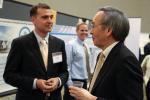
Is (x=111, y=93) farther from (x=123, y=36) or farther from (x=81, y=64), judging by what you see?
(x=81, y=64)

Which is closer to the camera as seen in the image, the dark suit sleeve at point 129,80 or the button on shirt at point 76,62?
the dark suit sleeve at point 129,80

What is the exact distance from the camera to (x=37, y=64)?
7.43 ft

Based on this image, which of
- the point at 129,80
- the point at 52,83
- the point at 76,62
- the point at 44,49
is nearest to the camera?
the point at 129,80

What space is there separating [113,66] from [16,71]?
3.36ft

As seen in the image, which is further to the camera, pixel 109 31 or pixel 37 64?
pixel 37 64

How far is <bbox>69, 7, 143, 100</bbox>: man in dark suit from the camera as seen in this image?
1493 mm

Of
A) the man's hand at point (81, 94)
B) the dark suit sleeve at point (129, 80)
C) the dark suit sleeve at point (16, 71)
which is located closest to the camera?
the dark suit sleeve at point (129, 80)

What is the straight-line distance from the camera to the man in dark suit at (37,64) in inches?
88.2

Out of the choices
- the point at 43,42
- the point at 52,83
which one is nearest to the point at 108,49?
the point at 52,83

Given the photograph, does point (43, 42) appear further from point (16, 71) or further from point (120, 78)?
point (120, 78)

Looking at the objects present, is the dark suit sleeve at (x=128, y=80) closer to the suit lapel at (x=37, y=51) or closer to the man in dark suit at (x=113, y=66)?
the man in dark suit at (x=113, y=66)

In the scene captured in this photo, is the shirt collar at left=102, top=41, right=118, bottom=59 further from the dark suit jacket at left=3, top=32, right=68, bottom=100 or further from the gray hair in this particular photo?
the dark suit jacket at left=3, top=32, right=68, bottom=100

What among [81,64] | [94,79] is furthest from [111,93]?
[81,64]

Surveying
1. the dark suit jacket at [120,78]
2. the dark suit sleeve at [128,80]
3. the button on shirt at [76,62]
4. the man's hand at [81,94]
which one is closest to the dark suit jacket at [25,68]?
the man's hand at [81,94]
